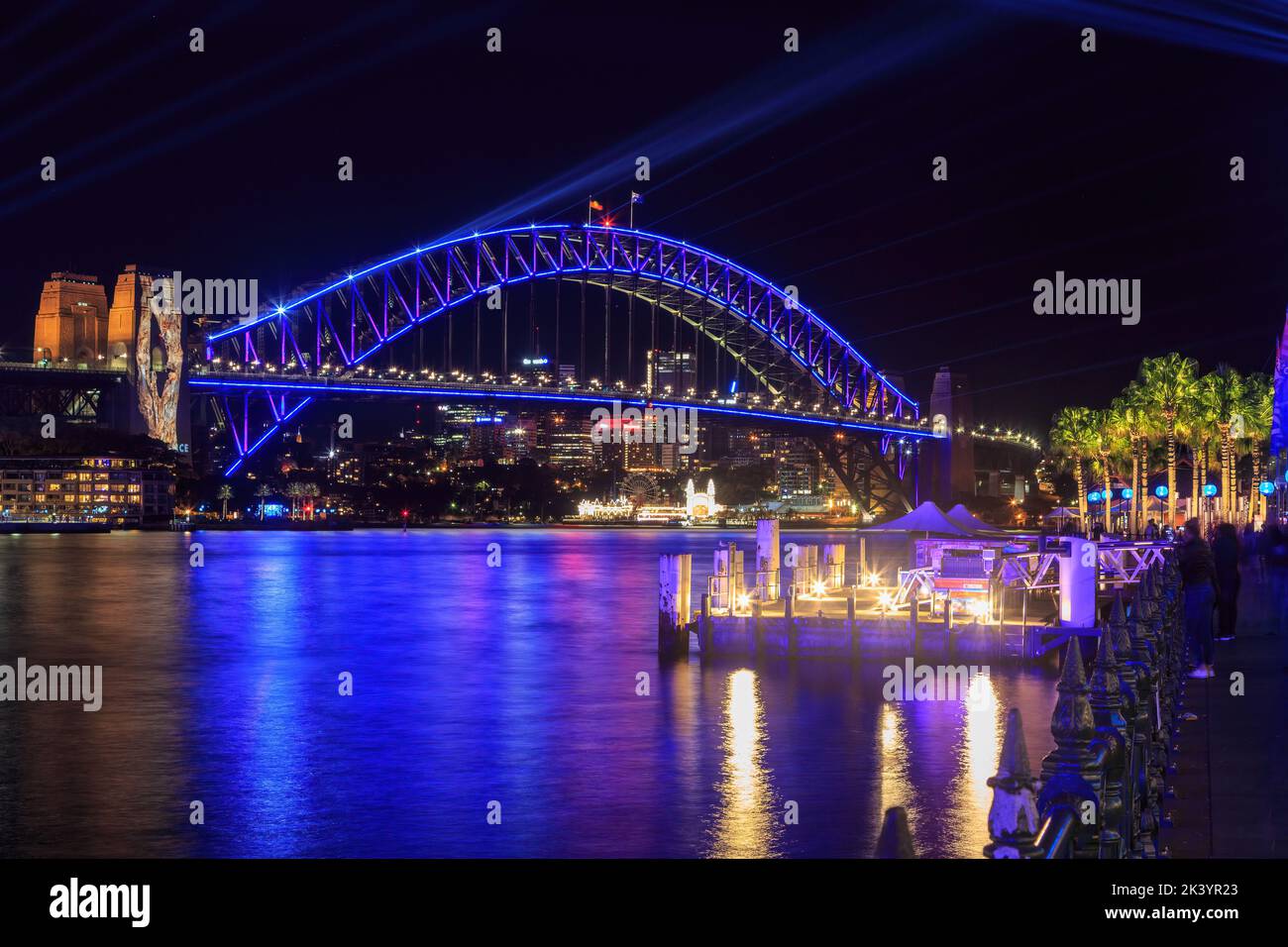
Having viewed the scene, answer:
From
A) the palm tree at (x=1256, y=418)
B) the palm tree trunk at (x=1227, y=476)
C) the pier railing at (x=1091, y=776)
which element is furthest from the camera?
the palm tree at (x=1256, y=418)

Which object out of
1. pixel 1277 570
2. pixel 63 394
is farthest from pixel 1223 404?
pixel 63 394

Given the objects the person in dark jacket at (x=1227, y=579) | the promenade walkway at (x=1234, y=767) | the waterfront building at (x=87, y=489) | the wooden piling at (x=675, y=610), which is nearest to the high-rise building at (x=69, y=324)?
the waterfront building at (x=87, y=489)

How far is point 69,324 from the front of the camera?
87875 mm

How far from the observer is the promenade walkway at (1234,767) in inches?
285

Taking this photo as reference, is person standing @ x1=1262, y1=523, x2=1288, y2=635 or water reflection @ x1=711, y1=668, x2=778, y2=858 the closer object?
water reflection @ x1=711, y1=668, x2=778, y2=858

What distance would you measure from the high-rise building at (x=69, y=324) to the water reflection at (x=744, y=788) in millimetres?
77344

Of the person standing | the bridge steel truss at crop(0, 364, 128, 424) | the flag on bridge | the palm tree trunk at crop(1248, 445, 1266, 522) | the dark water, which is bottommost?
the dark water

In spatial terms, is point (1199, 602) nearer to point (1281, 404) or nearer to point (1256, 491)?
point (1281, 404)

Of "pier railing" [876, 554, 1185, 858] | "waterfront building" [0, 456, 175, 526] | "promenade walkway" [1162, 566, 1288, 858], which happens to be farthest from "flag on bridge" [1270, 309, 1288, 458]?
"waterfront building" [0, 456, 175, 526]

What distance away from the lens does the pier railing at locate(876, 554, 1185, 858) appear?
4.40 m

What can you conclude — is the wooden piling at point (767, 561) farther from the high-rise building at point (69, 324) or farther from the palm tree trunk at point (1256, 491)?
the high-rise building at point (69, 324)

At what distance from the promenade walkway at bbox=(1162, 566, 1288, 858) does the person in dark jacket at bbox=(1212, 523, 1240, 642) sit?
1.78m

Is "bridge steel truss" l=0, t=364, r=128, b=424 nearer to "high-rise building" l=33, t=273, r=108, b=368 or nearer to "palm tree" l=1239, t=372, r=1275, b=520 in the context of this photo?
"high-rise building" l=33, t=273, r=108, b=368

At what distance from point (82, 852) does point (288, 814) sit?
5.46ft
